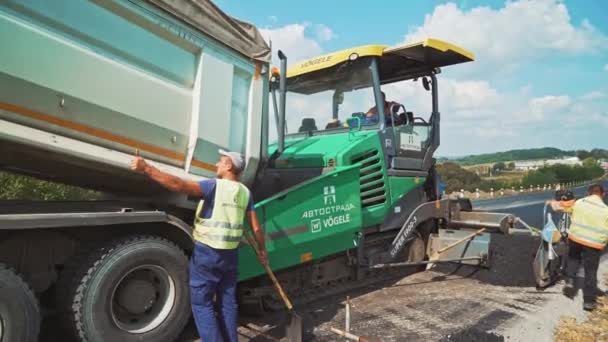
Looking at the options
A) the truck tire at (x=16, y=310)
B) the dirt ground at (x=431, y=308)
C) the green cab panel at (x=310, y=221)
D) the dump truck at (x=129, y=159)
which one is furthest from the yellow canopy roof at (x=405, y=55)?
the truck tire at (x=16, y=310)

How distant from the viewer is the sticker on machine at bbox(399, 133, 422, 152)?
532 cm

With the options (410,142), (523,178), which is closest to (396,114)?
(410,142)

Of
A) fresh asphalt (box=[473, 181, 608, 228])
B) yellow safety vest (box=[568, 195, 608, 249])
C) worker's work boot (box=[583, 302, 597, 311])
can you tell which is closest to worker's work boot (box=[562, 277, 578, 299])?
worker's work boot (box=[583, 302, 597, 311])

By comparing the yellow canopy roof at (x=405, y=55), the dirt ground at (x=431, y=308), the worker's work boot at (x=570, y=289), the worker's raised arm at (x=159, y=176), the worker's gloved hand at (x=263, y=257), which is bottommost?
the worker's work boot at (x=570, y=289)

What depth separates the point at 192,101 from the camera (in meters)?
3.17

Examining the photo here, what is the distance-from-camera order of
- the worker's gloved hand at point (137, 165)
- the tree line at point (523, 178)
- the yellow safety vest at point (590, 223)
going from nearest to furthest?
the worker's gloved hand at point (137, 165)
the yellow safety vest at point (590, 223)
the tree line at point (523, 178)

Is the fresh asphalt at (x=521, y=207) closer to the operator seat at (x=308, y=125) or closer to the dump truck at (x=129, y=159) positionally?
the operator seat at (x=308, y=125)

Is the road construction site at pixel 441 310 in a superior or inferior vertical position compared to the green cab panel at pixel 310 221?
inferior

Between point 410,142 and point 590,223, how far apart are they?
86.0 inches

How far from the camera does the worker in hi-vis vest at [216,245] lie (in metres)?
2.85

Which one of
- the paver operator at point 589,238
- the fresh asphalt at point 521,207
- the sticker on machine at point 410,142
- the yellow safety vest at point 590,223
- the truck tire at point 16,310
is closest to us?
the truck tire at point 16,310

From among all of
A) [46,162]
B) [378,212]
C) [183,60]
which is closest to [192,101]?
[183,60]

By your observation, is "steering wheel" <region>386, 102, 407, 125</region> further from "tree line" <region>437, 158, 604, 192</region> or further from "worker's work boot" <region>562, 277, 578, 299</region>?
"tree line" <region>437, 158, 604, 192</region>

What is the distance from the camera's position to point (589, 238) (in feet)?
15.8
